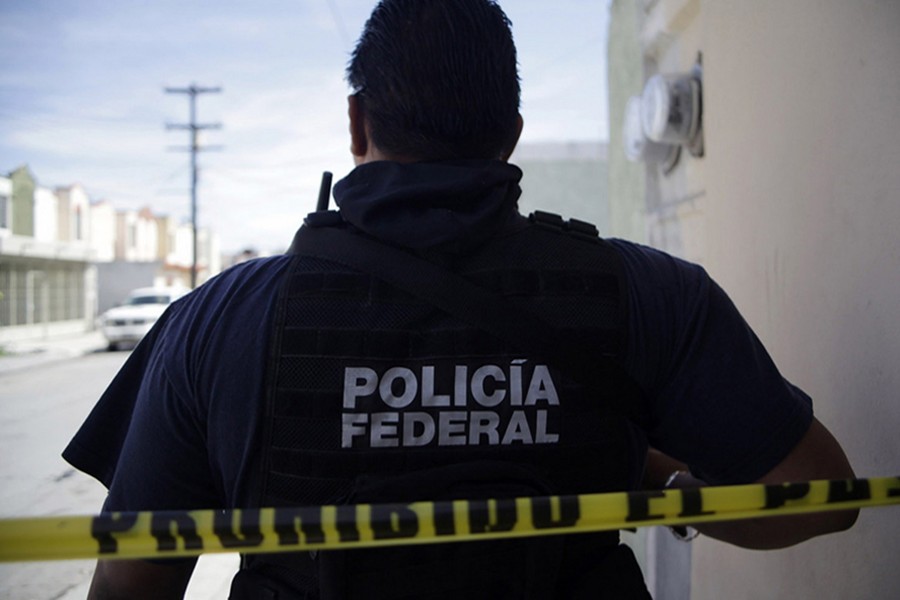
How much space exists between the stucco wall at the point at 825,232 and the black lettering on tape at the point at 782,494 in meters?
0.50

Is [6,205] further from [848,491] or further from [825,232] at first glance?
[848,491]

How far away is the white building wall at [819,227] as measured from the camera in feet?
4.39

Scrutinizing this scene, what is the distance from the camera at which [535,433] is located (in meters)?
1.15

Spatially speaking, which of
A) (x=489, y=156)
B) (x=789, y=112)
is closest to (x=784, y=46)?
(x=789, y=112)

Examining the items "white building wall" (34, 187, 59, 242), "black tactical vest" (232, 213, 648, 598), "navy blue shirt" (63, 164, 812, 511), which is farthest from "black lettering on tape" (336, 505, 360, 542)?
"white building wall" (34, 187, 59, 242)

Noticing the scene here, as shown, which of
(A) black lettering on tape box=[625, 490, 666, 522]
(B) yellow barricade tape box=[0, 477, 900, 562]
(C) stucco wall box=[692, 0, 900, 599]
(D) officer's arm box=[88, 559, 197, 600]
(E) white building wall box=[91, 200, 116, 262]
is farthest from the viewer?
(E) white building wall box=[91, 200, 116, 262]

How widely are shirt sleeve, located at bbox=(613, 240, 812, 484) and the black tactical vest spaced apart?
0.07 meters

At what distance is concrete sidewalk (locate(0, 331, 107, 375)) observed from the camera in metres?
18.7

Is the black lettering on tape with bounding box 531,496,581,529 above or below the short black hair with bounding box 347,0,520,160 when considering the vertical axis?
below

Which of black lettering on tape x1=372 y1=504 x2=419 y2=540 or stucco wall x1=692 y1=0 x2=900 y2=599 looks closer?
black lettering on tape x1=372 y1=504 x2=419 y2=540

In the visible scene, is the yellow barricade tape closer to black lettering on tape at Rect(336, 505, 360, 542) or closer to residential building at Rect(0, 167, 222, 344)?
black lettering on tape at Rect(336, 505, 360, 542)

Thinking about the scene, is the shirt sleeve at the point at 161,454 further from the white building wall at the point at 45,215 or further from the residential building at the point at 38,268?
the white building wall at the point at 45,215

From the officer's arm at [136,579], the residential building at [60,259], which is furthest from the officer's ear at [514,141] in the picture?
the residential building at [60,259]

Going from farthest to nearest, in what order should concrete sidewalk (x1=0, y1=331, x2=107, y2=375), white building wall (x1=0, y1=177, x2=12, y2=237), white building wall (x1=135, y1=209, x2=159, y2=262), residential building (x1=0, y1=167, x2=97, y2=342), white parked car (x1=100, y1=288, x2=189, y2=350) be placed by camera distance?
white building wall (x1=135, y1=209, x2=159, y2=262) < white building wall (x1=0, y1=177, x2=12, y2=237) < residential building (x1=0, y1=167, x2=97, y2=342) < white parked car (x1=100, y1=288, x2=189, y2=350) < concrete sidewalk (x1=0, y1=331, x2=107, y2=375)
